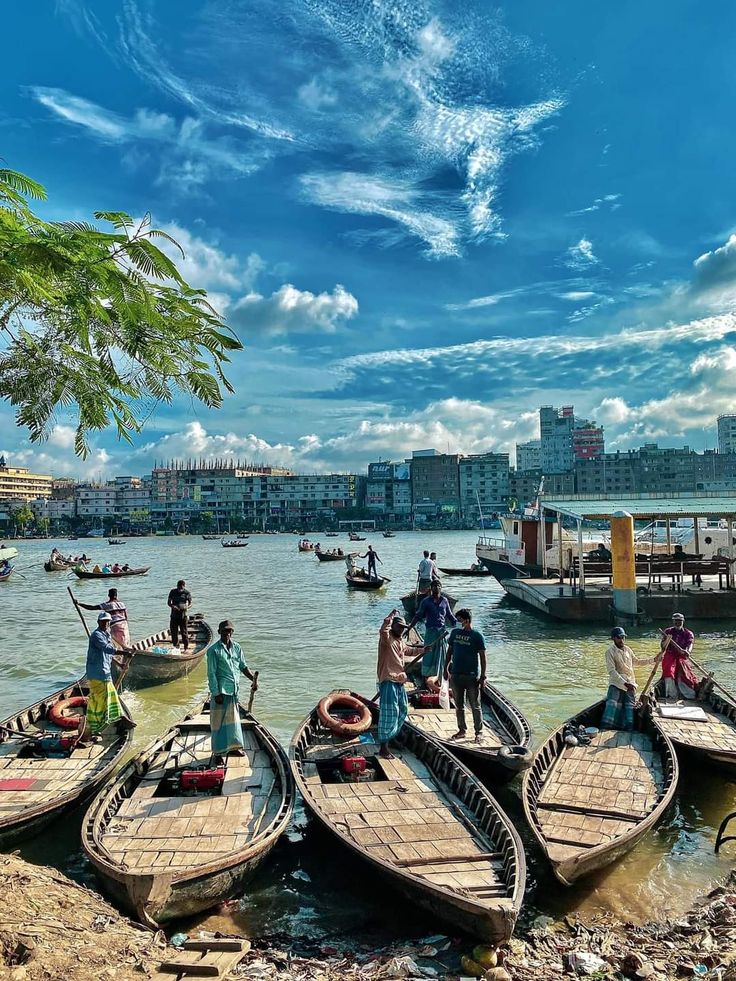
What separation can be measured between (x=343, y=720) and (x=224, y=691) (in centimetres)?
240

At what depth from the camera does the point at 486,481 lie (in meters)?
175

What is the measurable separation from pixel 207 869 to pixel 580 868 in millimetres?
3509

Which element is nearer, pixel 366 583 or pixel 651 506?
pixel 651 506

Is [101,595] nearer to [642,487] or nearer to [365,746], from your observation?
[365,746]

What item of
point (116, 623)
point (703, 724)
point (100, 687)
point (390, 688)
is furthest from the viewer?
point (116, 623)

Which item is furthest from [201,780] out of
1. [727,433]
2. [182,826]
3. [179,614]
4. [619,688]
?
[727,433]

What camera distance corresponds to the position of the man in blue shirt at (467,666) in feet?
31.8

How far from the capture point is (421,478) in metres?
175

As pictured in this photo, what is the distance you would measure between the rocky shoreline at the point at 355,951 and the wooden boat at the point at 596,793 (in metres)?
0.65

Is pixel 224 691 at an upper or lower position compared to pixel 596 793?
upper

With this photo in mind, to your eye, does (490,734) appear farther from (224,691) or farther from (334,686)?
(334,686)

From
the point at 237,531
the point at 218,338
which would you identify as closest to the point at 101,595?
the point at 218,338

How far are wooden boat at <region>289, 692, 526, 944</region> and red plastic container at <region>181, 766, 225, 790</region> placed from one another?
37.9 inches

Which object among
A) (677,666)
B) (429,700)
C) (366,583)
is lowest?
(366,583)
